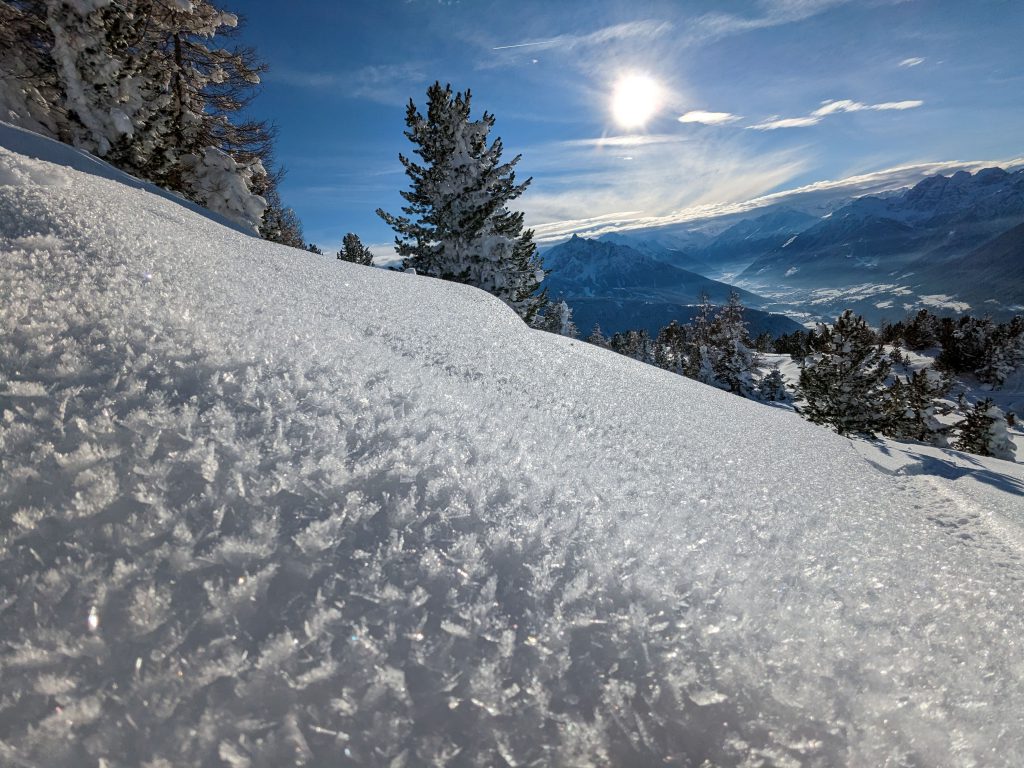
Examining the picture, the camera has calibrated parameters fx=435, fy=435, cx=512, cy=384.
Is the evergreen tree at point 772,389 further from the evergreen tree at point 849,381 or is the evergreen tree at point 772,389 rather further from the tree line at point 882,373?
the evergreen tree at point 849,381

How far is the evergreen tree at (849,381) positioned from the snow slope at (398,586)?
16156 millimetres

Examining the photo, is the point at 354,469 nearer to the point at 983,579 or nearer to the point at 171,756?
the point at 171,756

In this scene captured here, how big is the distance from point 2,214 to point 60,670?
2.29m

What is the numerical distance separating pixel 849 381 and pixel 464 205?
1437 centimetres

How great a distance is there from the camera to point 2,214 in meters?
1.90

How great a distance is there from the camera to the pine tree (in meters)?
13.8

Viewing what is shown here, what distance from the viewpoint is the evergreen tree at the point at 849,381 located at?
14.8m

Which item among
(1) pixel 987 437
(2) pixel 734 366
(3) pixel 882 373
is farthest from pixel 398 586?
(2) pixel 734 366

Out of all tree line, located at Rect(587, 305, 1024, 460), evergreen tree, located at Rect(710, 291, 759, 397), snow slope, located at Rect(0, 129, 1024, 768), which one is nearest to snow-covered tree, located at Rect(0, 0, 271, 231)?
snow slope, located at Rect(0, 129, 1024, 768)

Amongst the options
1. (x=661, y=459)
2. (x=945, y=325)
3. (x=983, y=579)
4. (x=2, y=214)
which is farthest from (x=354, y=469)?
(x=945, y=325)

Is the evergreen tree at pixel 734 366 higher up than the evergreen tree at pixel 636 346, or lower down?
lower down

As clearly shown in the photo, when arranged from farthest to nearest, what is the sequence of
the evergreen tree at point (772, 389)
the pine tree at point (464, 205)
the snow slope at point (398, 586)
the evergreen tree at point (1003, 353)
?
1. the evergreen tree at point (1003, 353)
2. the evergreen tree at point (772, 389)
3. the pine tree at point (464, 205)
4. the snow slope at point (398, 586)

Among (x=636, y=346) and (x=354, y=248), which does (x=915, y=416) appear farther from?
(x=636, y=346)

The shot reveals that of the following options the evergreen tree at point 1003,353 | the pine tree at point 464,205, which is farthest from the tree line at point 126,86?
the evergreen tree at point 1003,353
